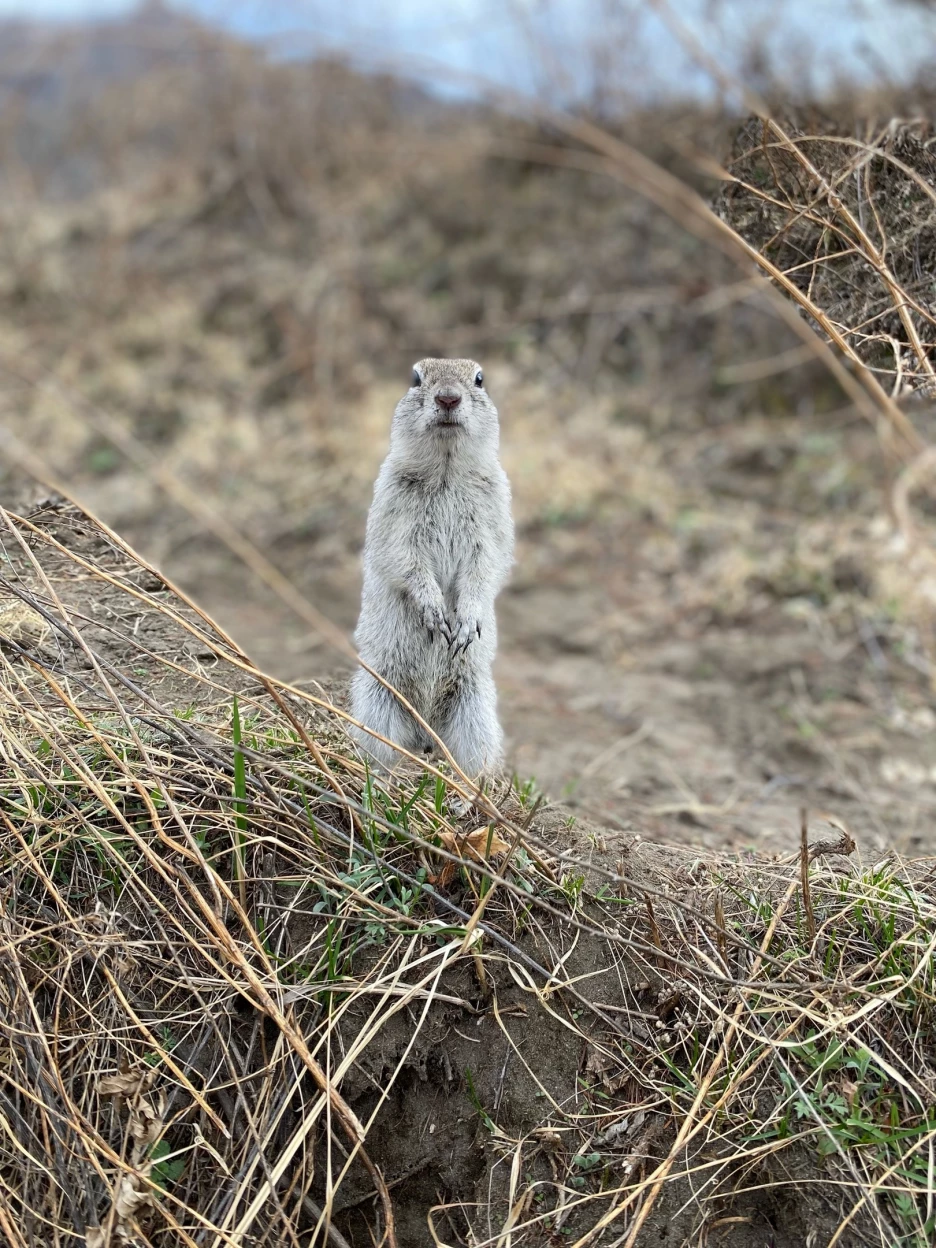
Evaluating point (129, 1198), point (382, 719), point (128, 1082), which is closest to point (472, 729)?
point (382, 719)

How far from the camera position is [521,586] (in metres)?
6.95

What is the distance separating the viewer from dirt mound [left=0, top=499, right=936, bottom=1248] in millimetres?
2408

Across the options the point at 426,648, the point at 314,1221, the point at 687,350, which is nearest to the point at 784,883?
the point at 426,648

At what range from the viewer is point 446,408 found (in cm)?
301

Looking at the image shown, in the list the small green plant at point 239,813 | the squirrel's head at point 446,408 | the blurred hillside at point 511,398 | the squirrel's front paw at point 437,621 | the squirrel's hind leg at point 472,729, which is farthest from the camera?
the blurred hillside at point 511,398

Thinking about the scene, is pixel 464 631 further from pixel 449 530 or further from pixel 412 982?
pixel 412 982

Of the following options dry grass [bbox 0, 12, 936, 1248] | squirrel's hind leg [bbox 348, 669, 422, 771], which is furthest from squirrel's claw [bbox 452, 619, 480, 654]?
dry grass [bbox 0, 12, 936, 1248]

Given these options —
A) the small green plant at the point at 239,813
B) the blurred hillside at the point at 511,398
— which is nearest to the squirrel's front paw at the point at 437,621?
the small green plant at the point at 239,813

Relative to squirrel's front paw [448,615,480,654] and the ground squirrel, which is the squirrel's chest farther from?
squirrel's front paw [448,615,480,654]

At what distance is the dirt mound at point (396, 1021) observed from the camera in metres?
2.41

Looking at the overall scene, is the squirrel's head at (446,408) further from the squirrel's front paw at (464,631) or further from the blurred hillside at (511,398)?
the blurred hillside at (511,398)

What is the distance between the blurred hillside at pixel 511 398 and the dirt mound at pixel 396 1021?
3.75ft

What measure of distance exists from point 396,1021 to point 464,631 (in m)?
1.10

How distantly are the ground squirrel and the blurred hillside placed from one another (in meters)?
0.90
